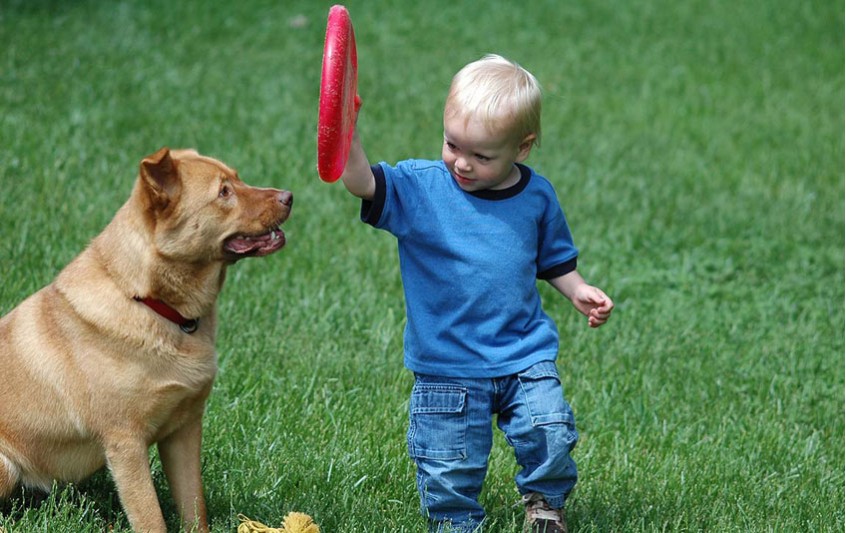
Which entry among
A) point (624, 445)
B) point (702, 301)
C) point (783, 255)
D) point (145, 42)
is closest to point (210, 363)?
point (624, 445)

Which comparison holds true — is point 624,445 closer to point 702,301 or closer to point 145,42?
point 702,301

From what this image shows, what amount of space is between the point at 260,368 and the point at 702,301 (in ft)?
10.4

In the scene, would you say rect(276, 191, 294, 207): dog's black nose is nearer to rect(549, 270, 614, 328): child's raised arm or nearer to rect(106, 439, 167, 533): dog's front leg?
rect(106, 439, 167, 533): dog's front leg

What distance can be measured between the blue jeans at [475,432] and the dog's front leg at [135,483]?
0.92 m

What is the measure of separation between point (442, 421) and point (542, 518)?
549mm

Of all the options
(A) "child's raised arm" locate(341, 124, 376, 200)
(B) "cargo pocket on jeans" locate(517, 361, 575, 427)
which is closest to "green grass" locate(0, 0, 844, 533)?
(B) "cargo pocket on jeans" locate(517, 361, 575, 427)

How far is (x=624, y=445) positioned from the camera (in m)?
5.25

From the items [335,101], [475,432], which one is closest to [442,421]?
[475,432]

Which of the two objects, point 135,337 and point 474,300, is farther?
point 474,300

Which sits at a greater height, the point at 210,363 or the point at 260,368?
the point at 210,363

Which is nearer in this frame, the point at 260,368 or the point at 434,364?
the point at 434,364

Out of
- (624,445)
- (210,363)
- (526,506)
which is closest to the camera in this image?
(210,363)

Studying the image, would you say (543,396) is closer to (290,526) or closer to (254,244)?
(290,526)

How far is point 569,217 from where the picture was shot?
8375 mm
